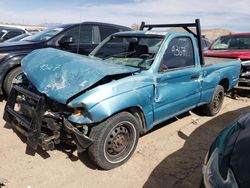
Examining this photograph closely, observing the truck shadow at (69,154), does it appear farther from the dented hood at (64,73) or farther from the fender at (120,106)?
the dented hood at (64,73)

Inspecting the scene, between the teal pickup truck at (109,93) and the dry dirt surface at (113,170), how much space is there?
0.81 ft

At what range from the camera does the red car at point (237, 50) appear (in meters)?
7.47

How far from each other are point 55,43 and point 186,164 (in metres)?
4.32

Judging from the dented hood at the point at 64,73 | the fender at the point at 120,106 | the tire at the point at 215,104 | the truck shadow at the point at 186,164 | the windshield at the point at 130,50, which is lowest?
A: the truck shadow at the point at 186,164

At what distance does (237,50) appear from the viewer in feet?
27.1

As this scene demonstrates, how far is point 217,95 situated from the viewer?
232 inches

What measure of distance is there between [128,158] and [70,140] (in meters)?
0.87

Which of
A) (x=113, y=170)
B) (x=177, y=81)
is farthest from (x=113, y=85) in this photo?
(x=177, y=81)

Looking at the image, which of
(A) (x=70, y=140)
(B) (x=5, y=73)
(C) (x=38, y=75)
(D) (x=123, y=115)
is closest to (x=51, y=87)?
(C) (x=38, y=75)

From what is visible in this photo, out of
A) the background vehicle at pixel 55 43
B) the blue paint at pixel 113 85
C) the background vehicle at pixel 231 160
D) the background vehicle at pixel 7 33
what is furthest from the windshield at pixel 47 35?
the background vehicle at pixel 231 160

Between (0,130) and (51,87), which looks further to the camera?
(0,130)

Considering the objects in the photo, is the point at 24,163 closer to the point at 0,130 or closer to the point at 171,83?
the point at 0,130

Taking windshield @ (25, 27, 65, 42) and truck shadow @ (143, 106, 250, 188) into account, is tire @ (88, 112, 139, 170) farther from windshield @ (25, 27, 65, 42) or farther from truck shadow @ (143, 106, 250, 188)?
windshield @ (25, 27, 65, 42)

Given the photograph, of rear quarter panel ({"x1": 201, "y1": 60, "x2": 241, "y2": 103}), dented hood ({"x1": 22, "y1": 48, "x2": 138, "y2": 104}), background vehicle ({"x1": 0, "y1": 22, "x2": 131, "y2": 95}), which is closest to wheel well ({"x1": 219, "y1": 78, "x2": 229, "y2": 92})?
rear quarter panel ({"x1": 201, "y1": 60, "x2": 241, "y2": 103})
